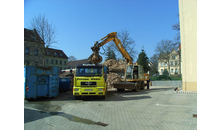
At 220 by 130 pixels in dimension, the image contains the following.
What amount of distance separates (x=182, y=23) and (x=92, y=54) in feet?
31.1

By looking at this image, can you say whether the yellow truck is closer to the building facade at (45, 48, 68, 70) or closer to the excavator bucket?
the excavator bucket

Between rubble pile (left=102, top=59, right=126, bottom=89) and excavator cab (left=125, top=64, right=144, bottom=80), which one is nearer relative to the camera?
excavator cab (left=125, top=64, right=144, bottom=80)

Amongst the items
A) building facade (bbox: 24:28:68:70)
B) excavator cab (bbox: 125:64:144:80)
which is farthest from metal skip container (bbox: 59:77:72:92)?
excavator cab (bbox: 125:64:144:80)

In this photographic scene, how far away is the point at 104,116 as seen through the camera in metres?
6.46

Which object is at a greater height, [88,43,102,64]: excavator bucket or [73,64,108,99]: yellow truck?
[88,43,102,64]: excavator bucket

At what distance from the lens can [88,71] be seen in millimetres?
10594

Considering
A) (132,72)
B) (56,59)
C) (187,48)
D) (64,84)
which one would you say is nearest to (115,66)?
(132,72)

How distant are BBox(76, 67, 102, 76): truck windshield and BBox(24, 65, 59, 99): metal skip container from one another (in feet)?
6.15

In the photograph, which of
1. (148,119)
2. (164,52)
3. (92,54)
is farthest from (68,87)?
(164,52)

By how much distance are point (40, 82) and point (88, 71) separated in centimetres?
318

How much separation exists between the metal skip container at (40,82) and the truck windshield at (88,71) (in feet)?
6.15

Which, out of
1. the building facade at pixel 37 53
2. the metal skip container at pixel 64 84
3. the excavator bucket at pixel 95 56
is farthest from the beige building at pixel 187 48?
the building facade at pixel 37 53

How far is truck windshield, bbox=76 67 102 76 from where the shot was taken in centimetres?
1046
